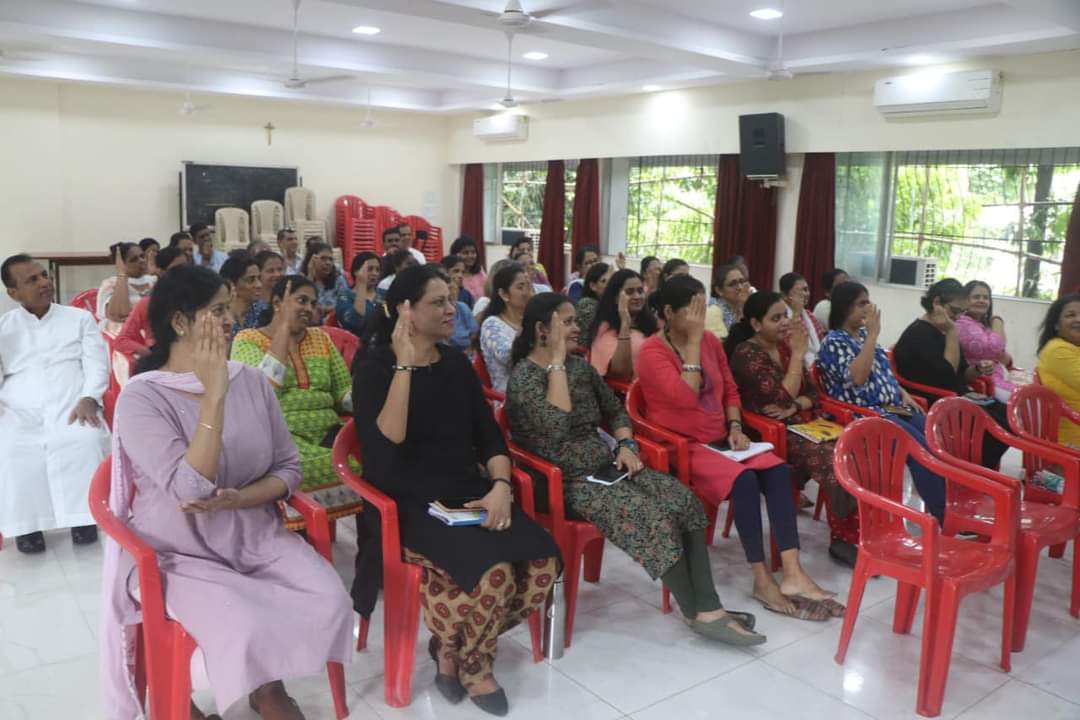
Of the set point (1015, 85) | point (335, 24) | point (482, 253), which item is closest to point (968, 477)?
point (1015, 85)

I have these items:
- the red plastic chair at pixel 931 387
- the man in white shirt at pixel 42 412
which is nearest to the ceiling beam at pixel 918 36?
the red plastic chair at pixel 931 387

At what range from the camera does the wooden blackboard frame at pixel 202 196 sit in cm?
1012

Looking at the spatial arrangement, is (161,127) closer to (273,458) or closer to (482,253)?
(482,253)

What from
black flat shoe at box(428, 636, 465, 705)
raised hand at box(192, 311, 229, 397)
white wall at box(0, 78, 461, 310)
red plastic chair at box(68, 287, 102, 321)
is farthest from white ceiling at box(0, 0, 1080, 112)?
black flat shoe at box(428, 636, 465, 705)

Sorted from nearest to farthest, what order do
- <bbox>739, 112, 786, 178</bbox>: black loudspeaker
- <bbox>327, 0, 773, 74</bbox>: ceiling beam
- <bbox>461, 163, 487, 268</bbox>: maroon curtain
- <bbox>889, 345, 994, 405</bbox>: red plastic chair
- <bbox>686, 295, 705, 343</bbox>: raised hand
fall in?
1. <bbox>686, 295, 705, 343</bbox>: raised hand
2. <bbox>889, 345, 994, 405</bbox>: red plastic chair
3. <bbox>327, 0, 773, 74</bbox>: ceiling beam
4. <bbox>739, 112, 786, 178</bbox>: black loudspeaker
5. <bbox>461, 163, 487, 268</bbox>: maroon curtain

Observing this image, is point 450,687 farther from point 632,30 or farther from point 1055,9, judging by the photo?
point 632,30

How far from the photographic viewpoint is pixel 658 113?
909cm

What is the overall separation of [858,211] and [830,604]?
5546 millimetres

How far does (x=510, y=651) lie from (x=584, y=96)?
7709 millimetres

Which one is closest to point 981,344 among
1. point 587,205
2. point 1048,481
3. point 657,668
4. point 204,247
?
point 1048,481

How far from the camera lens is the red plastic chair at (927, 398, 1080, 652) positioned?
110 inches

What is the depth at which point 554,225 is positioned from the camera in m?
10.6

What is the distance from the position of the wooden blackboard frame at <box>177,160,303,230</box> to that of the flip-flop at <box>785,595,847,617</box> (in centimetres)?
893

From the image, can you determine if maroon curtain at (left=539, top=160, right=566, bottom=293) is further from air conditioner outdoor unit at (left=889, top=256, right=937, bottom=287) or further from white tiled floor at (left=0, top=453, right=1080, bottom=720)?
white tiled floor at (left=0, top=453, right=1080, bottom=720)
